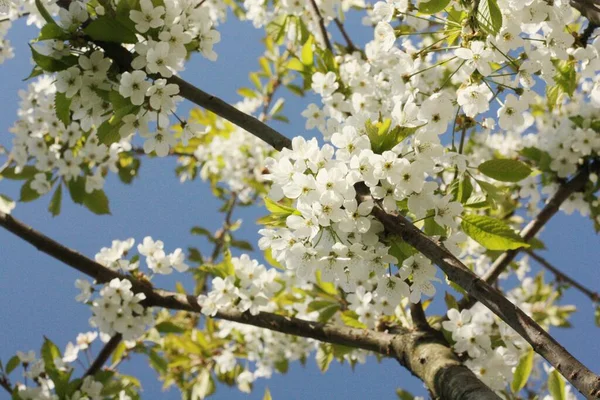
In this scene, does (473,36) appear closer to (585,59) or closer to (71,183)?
(585,59)

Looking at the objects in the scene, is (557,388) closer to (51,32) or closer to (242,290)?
(242,290)

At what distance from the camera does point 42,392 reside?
3.02 m

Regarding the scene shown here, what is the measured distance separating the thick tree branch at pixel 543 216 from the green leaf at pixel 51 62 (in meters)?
2.21

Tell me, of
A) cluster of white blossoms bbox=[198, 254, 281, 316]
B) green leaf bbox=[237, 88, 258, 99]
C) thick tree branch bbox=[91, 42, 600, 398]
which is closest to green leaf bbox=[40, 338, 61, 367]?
cluster of white blossoms bbox=[198, 254, 281, 316]

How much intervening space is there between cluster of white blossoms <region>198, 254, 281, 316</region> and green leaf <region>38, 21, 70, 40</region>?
1.36 metres

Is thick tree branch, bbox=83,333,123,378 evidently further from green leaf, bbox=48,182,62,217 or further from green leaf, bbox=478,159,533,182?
green leaf, bbox=478,159,533,182

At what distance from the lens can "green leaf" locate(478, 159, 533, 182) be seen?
1.90 m

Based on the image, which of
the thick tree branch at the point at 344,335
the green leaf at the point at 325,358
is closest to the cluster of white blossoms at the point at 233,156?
the green leaf at the point at 325,358

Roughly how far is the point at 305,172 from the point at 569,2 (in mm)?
1069

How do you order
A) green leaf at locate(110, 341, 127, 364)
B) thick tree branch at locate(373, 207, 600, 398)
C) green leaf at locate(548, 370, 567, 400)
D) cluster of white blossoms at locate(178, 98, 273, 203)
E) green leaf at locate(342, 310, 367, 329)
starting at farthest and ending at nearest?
cluster of white blossoms at locate(178, 98, 273, 203)
green leaf at locate(110, 341, 127, 364)
green leaf at locate(342, 310, 367, 329)
green leaf at locate(548, 370, 567, 400)
thick tree branch at locate(373, 207, 600, 398)

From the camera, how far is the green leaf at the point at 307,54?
319 cm

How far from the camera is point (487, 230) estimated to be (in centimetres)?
184

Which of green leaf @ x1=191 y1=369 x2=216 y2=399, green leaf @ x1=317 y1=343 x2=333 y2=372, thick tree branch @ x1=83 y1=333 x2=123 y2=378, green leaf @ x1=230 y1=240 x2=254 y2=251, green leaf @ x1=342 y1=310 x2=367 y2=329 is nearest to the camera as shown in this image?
green leaf @ x1=342 y1=310 x2=367 y2=329

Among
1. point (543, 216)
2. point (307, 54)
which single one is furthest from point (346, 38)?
point (543, 216)
